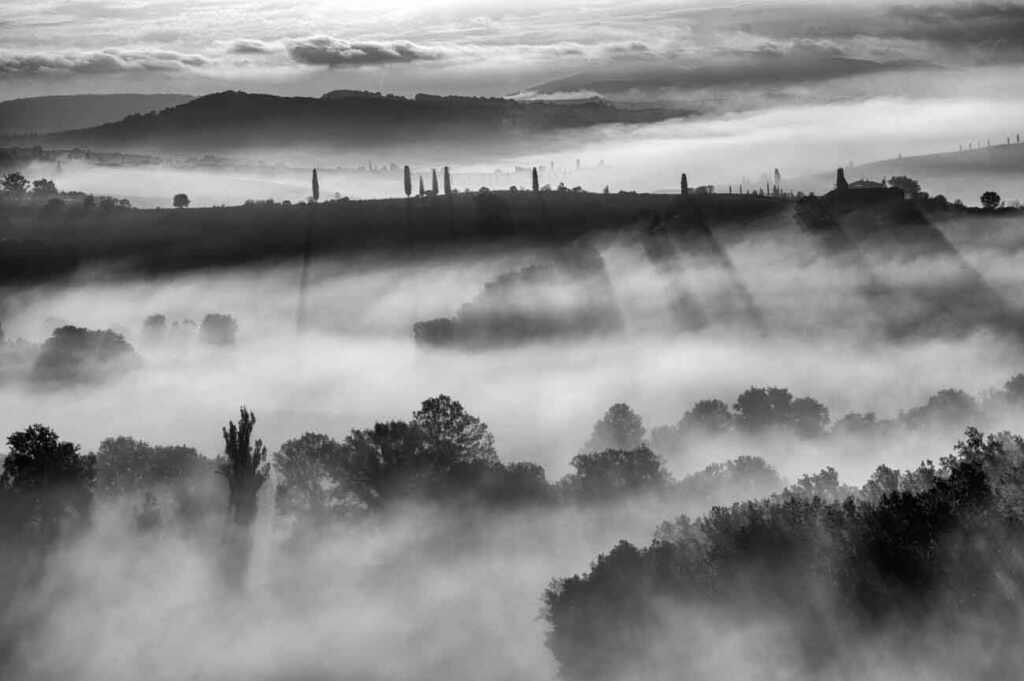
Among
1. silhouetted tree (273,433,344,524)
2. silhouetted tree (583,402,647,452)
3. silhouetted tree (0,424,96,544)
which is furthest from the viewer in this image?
silhouetted tree (583,402,647,452)

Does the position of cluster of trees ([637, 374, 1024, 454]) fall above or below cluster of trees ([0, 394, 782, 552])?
below

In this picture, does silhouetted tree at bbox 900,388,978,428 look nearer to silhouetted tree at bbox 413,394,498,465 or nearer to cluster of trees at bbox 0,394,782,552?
cluster of trees at bbox 0,394,782,552

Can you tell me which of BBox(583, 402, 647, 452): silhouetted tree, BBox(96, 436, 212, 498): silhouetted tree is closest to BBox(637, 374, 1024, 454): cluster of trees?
BBox(583, 402, 647, 452): silhouetted tree

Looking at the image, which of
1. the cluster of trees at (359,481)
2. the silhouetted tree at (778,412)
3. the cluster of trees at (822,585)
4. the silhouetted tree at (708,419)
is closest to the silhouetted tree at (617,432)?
the silhouetted tree at (708,419)

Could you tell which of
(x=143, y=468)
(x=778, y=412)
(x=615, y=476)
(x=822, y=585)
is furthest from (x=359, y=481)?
(x=778, y=412)

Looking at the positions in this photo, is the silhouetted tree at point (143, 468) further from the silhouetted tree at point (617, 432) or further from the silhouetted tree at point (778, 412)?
the silhouetted tree at point (778, 412)

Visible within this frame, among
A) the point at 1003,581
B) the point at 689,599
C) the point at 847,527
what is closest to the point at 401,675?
the point at 689,599
